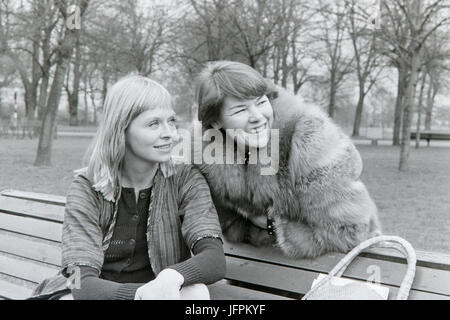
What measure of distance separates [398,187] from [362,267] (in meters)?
7.20

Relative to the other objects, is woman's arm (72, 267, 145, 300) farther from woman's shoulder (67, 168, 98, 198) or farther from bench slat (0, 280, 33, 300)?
bench slat (0, 280, 33, 300)

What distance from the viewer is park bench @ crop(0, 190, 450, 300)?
2.06 metres

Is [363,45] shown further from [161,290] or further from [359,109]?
[161,290]

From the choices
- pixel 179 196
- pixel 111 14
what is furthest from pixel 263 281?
pixel 111 14

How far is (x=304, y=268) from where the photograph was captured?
226cm

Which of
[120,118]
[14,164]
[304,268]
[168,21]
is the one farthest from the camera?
[168,21]

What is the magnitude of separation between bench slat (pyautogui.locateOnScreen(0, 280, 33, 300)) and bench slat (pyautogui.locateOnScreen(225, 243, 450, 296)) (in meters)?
1.16

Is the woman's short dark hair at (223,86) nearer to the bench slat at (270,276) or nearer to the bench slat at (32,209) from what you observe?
the bench slat at (270,276)

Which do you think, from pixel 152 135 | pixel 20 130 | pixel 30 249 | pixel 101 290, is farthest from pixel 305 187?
pixel 20 130

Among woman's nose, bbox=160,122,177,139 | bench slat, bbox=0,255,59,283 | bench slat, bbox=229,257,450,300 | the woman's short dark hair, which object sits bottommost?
bench slat, bbox=0,255,59,283
